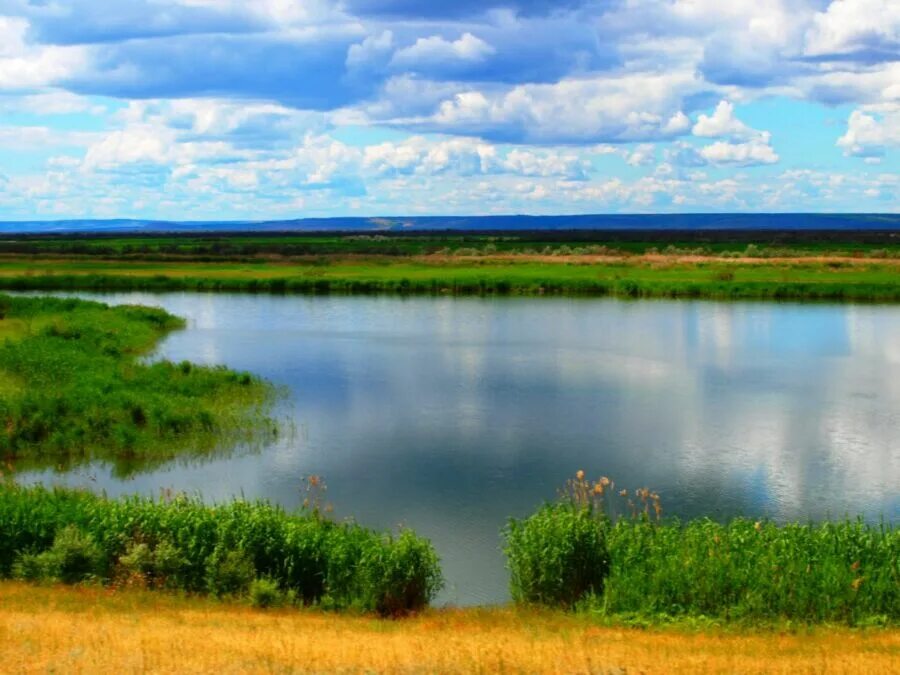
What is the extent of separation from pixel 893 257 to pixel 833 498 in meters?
70.1

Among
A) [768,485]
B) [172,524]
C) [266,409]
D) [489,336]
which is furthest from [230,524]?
[489,336]

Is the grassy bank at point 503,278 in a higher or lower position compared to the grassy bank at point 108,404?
higher

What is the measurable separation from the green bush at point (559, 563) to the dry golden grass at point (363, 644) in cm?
97

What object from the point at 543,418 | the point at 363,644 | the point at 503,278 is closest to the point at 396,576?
the point at 363,644

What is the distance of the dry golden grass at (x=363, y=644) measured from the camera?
8469 mm

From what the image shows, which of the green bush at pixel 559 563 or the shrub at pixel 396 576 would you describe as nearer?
the shrub at pixel 396 576

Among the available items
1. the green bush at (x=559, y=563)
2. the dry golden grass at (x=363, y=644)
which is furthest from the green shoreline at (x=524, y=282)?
the dry golden grass at (x=363, y=644)

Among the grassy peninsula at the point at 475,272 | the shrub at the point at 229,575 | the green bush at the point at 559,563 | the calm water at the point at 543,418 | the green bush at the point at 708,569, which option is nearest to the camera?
the green bush at the point at 708,569

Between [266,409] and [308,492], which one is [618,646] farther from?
[266,409]

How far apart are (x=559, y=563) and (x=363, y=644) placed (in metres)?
3.31

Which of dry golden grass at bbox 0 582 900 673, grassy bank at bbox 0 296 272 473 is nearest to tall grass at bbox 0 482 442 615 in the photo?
dry golden grass at bbox 0 582 900 673

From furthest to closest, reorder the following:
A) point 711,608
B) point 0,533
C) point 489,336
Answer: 1. point 489,336
2. point 0,533
3. point 711,608

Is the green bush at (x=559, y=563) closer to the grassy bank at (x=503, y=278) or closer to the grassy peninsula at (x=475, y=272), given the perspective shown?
the grassy peninsula at (x=475, y=272)

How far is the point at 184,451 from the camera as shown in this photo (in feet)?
67.5
